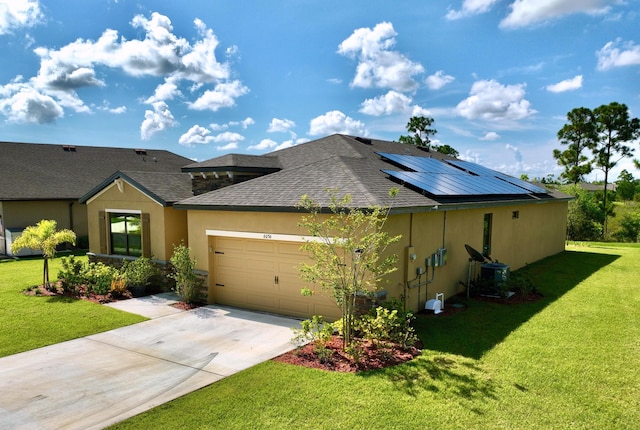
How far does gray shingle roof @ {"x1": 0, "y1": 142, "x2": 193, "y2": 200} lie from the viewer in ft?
75.3

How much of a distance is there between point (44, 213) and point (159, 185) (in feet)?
43.9

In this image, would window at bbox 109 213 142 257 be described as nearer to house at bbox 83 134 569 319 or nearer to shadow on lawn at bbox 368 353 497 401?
house at bbox 83 134 569 319

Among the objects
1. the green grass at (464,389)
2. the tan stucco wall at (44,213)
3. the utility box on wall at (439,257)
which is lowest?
the green grass at (464,389)

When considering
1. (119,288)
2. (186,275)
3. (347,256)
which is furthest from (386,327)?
(119,288)

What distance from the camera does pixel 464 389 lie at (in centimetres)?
634

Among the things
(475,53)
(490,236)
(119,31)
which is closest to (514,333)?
(490,236)

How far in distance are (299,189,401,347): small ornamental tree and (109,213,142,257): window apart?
785 centimetres

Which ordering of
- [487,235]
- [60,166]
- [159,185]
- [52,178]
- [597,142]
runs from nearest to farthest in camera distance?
[159,185] → [487,235] → [52,178] → [60,166] → [597,142]

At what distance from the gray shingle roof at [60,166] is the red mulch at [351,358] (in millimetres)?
20987

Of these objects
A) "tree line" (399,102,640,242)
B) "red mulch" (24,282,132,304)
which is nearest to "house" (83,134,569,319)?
"red mulch" (24,282,132,304)

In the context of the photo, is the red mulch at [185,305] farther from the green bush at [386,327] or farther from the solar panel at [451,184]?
the solar panel at [451,184]

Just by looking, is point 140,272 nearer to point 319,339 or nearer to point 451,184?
point 319,339

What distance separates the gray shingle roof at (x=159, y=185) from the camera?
42.8 feet

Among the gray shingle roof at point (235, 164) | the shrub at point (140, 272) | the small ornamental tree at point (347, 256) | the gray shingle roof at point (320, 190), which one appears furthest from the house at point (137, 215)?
the small ornamental tree at point (347, 256)
